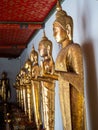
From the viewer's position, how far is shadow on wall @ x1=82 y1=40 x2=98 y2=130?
5.13ft

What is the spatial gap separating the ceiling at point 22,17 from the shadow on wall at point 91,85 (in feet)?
2.51

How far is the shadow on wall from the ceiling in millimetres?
764

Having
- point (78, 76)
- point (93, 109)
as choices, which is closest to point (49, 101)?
point (93, 109)

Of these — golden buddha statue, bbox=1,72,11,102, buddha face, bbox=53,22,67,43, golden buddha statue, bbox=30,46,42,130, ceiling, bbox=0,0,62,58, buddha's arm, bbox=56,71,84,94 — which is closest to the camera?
buddha's arm, bbox=56,71,84,94

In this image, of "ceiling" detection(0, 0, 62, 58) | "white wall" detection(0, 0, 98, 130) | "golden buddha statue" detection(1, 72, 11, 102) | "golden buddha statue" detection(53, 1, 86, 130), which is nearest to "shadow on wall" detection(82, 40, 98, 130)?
"white wall" detection(0, 0, 98, 130)

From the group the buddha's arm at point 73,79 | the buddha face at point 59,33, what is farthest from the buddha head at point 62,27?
the buddha's arm at point 73,79

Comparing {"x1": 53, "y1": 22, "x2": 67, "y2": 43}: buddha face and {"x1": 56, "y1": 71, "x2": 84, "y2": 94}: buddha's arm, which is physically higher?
{"x1": 53, "y1": 22, "x2": 67, "y2": 43}: buddha face

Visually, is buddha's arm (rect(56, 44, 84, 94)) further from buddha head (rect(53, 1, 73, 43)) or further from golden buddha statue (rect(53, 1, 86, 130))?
buddha head (rect(53, 1, 73, 43))

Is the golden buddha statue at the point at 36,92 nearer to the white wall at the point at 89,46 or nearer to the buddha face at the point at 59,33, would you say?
the white wall at the point at 89,46

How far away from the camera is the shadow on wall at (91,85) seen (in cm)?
156

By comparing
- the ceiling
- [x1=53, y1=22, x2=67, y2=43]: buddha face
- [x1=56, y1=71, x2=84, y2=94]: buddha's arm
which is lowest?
[x1=56, y1=71, x2=84, y2=94]: buddha's arm

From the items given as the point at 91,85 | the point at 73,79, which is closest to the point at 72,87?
the point at 73,79

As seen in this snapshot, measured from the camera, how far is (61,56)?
1.54 meters

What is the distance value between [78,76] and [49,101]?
1.76ft
